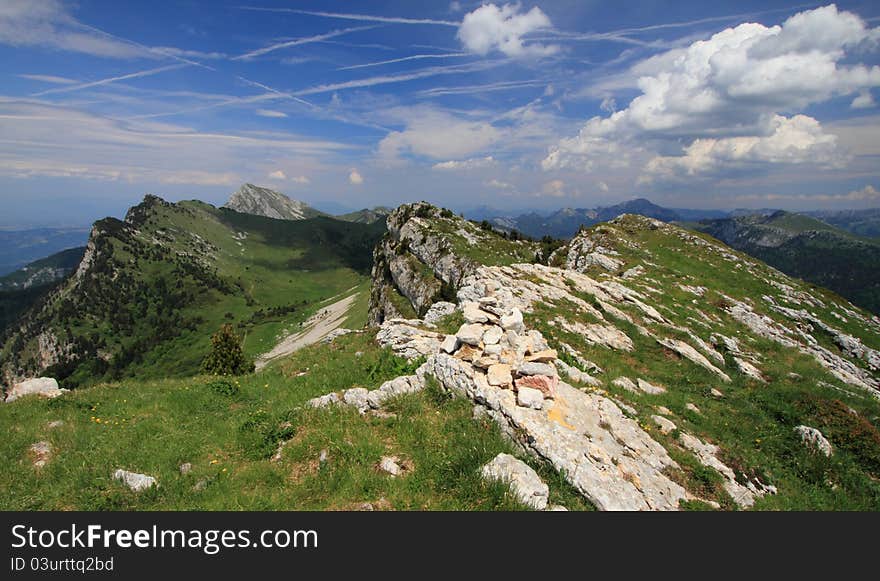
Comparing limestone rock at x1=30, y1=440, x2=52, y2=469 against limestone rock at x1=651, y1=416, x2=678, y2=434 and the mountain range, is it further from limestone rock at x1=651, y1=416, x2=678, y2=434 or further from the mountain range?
limestone rock at x1=651, y1=416, x2=678, y2=434

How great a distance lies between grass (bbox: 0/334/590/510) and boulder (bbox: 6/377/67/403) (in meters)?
0.91

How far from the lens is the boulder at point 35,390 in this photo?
15.2m

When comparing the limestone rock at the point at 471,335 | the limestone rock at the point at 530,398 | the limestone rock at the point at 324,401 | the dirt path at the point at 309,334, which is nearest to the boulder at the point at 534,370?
the limestone rock at the point at 530,398

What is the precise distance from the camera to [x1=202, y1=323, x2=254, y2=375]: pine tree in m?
25.3

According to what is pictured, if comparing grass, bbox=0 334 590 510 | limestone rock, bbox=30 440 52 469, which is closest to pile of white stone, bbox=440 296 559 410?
grass, bbox=0 334 590 510

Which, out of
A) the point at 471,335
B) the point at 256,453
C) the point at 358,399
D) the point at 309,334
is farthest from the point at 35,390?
the point at 309,334

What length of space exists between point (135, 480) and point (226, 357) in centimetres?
1736

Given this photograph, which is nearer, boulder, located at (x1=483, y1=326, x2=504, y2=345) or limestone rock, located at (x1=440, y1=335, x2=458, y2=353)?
boulder, located at (x1=483, y1=326, x2=504, y2=345)

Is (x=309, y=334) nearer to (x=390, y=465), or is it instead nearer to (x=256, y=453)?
(x=256, y=453)

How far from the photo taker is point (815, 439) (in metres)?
15.6

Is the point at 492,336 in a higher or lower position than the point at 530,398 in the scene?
higher
